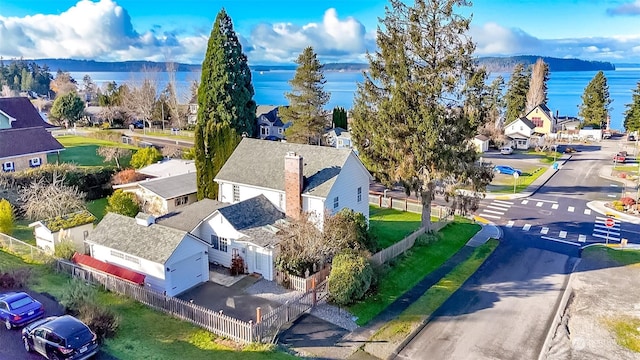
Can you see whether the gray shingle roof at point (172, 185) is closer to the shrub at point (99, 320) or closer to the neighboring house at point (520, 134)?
the shrub at point (99, 320)

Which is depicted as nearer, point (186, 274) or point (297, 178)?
point (186, 274)

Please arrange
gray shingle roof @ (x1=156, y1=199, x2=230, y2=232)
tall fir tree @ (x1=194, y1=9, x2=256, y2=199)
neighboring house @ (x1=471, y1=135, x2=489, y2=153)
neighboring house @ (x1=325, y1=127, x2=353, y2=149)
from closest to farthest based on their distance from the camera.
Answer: gray shingle roof @ (x1=156, y1=199, x2=230, y2=232) → tall fir tree @ (x1=194, y1=9, x2=256, y2=199) → neighboring house @ (x1=325, y1=127, x2=353, y2=149) → neighboring house @ (x1=471, y1=135, x2=489, y2=153)

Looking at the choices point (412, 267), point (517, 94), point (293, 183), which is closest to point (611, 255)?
point (412, 267)

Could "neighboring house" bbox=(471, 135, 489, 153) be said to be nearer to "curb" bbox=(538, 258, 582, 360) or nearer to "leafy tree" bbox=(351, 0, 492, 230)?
"leafy tree" bbox=(351, 0, 492, 230)

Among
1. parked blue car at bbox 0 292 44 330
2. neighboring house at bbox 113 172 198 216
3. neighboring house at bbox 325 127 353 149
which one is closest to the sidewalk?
parked blue car at bbox 0 292 44 330

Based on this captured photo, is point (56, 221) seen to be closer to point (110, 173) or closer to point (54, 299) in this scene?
point (54, 299)

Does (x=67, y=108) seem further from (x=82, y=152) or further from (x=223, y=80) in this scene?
(x=223, y=80)
